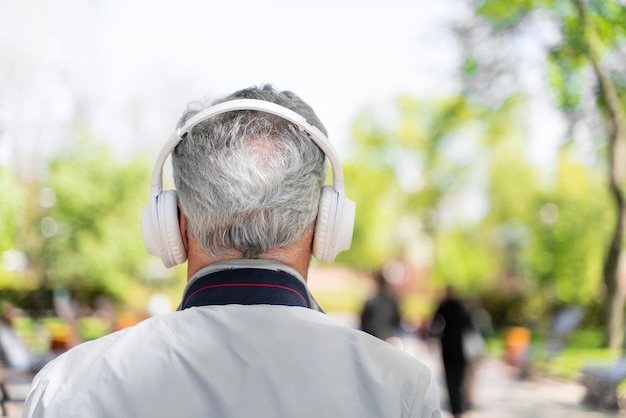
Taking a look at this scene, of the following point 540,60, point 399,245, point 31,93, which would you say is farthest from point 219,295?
point 399,245

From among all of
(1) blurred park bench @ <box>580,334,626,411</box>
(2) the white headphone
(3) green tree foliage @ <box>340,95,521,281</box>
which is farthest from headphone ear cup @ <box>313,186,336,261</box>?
(3) green tree foliage @ <box>340,95,521,281</box>

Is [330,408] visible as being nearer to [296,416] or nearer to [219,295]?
[296,416]

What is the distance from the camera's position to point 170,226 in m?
1.41

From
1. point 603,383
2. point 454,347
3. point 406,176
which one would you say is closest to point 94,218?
point 603,383

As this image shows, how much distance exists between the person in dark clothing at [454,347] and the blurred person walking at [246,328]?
7479 mm

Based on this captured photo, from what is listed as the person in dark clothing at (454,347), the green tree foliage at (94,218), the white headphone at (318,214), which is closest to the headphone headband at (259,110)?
the white headphone at (318,214)

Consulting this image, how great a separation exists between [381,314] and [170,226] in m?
7.71

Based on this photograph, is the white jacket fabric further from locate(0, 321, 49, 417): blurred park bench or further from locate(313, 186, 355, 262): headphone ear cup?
locate(0, 321, 49, 417): blurred park bench

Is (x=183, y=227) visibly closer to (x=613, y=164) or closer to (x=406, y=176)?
(x=613, y=164)

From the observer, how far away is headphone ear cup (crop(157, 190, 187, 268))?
4.63 ft

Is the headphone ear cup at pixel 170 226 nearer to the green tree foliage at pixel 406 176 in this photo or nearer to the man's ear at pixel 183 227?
the man's ear at pixel 183 227

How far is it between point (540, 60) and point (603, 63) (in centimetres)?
152

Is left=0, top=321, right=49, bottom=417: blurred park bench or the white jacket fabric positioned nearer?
the white jacket fabric

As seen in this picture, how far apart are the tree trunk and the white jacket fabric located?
10.6m
